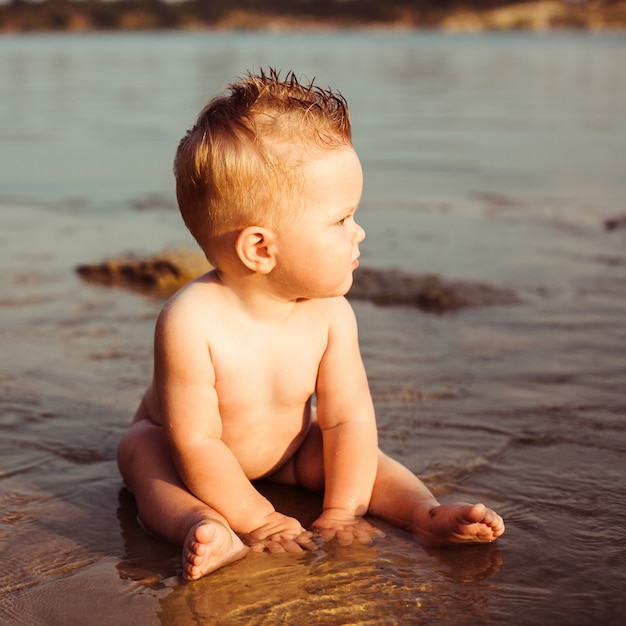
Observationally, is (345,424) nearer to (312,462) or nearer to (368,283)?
(312,462)

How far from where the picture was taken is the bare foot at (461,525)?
7.01ft

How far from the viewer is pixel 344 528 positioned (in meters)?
2.34

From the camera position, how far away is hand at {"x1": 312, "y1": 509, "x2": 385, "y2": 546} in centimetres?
227

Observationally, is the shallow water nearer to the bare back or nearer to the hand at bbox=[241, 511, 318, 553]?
the hand at bbox=[241, 511, 318, 553]

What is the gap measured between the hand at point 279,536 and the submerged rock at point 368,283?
2.18m

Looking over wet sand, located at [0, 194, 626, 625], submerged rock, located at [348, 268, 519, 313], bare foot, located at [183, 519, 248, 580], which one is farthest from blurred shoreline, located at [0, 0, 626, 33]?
bare foot, located at [183, 519, 248, 580]

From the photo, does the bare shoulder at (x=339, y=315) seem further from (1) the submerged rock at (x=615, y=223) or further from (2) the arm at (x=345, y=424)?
(1) the submerged rock at (x=615, y=223)

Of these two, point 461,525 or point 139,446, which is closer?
point 461,525

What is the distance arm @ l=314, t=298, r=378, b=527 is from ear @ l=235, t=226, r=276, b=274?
0.28m

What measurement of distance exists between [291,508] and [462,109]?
500 inches

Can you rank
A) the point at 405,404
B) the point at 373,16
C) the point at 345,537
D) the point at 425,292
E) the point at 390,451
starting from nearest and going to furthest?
the point at 345,537
the point at 390,451
the point at 405,404
the point at 425,292
the point at 373,16

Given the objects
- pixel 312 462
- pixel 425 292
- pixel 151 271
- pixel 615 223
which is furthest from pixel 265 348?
pixel 615 223

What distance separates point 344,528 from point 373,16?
87433mm

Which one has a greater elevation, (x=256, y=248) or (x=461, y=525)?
(x=256, y=248)
